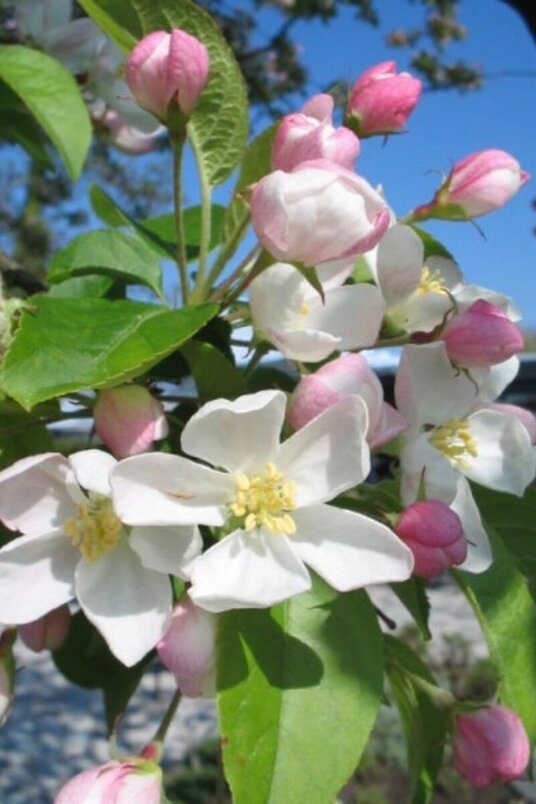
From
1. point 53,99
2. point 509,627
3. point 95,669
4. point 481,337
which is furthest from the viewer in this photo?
point 53,99

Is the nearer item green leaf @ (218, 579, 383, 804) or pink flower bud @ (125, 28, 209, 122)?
green leaf @ (218, 579, 383, 804)

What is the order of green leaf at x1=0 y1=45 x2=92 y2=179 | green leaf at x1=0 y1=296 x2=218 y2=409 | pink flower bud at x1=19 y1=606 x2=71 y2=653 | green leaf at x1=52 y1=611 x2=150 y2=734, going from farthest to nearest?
green leaf at x1=0 y1=45 x2=92 y2=179, green leaf at x1=52 y1=611 x2=150 y2=734, pink flower bud at x1=19 y1=606 x2=71 y2=653, green leaf at x1=0 y1=296 x2=218 y2=409

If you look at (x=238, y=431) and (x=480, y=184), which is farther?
(x=480, y=184)

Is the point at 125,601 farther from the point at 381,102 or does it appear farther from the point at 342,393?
the point at 381,102

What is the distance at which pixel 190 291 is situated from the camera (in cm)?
93

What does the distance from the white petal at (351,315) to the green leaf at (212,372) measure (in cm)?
7

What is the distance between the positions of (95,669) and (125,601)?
36 cm

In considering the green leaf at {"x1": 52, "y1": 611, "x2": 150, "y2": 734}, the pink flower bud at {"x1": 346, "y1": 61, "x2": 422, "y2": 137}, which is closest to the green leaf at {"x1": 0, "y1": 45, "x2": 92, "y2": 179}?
the pink flower bud at {"x1": 346, "y1": 61, "x2": 422, "y2": 137}


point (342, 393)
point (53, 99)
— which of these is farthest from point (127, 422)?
point (53, 99)

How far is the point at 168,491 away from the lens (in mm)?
728

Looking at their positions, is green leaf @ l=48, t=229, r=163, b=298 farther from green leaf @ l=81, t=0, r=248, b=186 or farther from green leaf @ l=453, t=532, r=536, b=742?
A: green leaf @ l=453, t=532, r=536, b=742

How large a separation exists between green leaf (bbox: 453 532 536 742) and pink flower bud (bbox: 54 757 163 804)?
292mm

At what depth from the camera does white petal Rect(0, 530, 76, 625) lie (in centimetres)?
74

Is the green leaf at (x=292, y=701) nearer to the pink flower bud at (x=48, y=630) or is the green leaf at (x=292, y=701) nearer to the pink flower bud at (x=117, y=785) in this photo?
the pink flower bud at (x=117, y=785)
